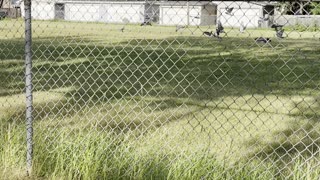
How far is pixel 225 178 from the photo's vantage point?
3.42m

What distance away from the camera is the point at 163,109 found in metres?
6.46

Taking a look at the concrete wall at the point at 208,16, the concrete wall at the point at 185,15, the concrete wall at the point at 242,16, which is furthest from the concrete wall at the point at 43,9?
the concrete wall at the point at 242,16

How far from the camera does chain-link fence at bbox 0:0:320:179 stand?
11.7 ft

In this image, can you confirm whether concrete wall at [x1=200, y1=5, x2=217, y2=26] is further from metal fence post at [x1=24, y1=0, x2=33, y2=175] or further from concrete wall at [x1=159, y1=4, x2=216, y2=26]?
metal fence post at [x1=24, y1=0, x2=33, y2=175]

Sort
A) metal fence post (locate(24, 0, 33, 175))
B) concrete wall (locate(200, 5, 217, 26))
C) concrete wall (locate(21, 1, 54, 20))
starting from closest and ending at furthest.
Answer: metal fence post (locate(24, 0, 33, 175)), concrete wall (locate(200, 5, 217, 26)), concrete wall (locate(21, 1, 54, 20))

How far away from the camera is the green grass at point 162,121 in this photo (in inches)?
141

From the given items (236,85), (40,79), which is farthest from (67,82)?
(236,85)

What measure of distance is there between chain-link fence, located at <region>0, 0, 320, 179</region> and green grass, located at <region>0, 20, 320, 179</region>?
0.6 inches

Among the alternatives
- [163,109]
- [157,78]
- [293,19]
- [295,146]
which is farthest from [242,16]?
[157,78]

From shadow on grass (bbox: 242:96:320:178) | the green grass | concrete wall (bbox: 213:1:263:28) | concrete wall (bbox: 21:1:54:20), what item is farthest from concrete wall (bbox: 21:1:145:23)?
shadow on grass (bbox: 242:96:320:178)

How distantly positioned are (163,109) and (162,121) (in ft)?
2.28

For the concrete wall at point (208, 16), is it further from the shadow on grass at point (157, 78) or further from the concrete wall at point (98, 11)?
the concrete wall at point (98, 11)

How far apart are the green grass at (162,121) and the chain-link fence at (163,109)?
0.01 m

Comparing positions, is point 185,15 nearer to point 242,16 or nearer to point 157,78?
point 242,16
